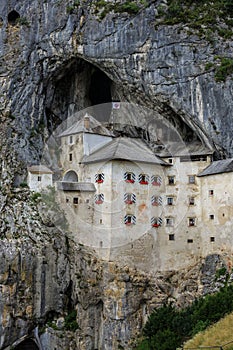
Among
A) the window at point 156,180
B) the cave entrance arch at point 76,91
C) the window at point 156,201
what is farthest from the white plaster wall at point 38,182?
the window at point 156,201

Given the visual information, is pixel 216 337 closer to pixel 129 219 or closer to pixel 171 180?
pixel 129 219

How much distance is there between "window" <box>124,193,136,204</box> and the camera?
5981 centimetres

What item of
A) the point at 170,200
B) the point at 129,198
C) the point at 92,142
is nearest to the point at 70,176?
the point at 92,142

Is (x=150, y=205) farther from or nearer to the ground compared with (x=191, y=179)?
nearer to the ground

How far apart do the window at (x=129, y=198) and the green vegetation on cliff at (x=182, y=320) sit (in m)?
10.8

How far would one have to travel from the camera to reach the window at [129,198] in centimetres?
5981

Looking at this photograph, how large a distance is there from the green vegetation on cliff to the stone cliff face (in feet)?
11.7

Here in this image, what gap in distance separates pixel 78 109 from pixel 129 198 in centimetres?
1517

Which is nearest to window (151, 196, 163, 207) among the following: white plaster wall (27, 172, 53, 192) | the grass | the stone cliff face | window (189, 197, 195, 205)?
window (189, 197, 195, 205)

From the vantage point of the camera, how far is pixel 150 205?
199 feet

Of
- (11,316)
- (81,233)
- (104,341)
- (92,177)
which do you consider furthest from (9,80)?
(104,341)

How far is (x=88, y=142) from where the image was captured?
6397 centimetres

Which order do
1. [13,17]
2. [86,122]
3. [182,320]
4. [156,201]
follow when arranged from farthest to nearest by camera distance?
[13,17], [86,122], [156,201], [182,320]

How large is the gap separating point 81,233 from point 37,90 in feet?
55.9
